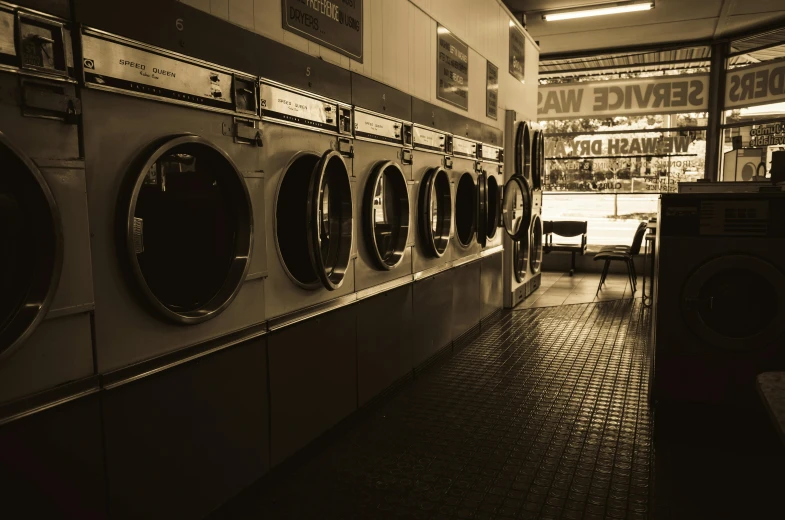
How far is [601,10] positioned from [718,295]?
4934mm

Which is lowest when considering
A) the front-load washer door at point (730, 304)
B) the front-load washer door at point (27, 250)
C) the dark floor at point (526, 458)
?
the dark floor at point (526, 458)

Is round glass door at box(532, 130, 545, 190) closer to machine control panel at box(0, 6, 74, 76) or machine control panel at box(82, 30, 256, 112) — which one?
machine control panel at box(82, 30, 256, 112)

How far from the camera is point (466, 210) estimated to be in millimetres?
5129

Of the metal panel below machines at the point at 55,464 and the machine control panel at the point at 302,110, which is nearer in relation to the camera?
the metal panel below machines at the point at 55,464

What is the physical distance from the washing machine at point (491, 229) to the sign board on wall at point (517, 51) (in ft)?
3.80

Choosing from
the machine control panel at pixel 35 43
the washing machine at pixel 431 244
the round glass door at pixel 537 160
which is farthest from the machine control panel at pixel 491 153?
the machine control panel at pixel 35 43

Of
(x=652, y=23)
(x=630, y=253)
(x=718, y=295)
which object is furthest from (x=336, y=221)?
(x=652, y=23)

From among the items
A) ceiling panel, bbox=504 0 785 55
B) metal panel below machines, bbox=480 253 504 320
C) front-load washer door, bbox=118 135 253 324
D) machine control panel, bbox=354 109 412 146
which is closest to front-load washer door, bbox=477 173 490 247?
metal panel below machines, bbox=480 253 504 320

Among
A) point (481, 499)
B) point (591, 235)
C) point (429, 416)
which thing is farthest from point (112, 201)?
point (591, 235)

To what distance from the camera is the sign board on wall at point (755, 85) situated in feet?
24.6

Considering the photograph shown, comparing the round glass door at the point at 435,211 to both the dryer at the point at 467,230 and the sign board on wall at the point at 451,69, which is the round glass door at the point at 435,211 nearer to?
the dryer at the point at 467,230

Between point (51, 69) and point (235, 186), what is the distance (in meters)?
0.81

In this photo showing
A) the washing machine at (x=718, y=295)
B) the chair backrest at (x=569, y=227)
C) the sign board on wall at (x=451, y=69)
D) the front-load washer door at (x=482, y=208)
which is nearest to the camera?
the washing machine at (x=718, y=295)

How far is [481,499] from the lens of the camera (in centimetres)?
249
